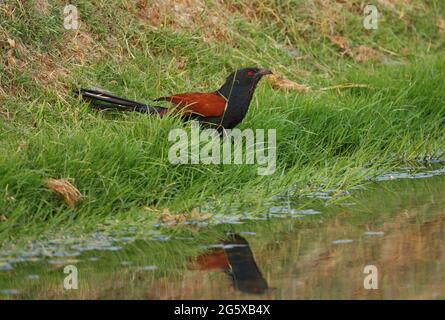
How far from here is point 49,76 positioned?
29.0ft

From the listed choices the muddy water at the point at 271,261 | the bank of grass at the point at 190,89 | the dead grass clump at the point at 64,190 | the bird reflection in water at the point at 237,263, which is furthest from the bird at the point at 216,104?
the bird reflection in water at the point at 237,263

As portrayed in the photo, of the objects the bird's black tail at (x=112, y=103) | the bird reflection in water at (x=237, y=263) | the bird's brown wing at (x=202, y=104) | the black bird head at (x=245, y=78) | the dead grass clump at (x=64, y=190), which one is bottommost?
the bird reflection in water at (x=237, y=263)

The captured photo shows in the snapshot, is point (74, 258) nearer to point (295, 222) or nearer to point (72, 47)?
point (295, 222)

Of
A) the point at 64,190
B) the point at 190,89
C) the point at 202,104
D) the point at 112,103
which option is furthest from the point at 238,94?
the point at 64,190

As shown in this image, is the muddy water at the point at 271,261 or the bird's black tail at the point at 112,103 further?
the bird's black tail at the point at 112,103

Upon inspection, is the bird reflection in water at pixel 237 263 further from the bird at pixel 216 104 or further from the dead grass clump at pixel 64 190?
the bird at pixel 216 104

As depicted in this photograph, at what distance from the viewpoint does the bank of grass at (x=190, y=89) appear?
680 cm

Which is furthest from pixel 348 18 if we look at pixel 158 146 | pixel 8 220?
pixel 8 220

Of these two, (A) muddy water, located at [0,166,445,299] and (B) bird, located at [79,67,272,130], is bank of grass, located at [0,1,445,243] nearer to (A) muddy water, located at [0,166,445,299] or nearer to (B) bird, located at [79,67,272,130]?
(B) bird, located at [79,67,272,130]

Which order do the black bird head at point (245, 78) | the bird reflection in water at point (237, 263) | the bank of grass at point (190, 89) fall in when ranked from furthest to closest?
the black bird head at point (245, 78)
the bank of grass at point (190, 89)
the bird reflection in water at point (237, 263)

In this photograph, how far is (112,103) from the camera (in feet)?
27.9

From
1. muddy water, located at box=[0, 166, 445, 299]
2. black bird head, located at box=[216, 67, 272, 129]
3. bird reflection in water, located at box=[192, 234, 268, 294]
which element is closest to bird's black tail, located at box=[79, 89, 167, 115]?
black bird head, located at box=[216, 67, 272, 129]

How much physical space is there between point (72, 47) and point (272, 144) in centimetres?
235

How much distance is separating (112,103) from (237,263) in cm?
294
